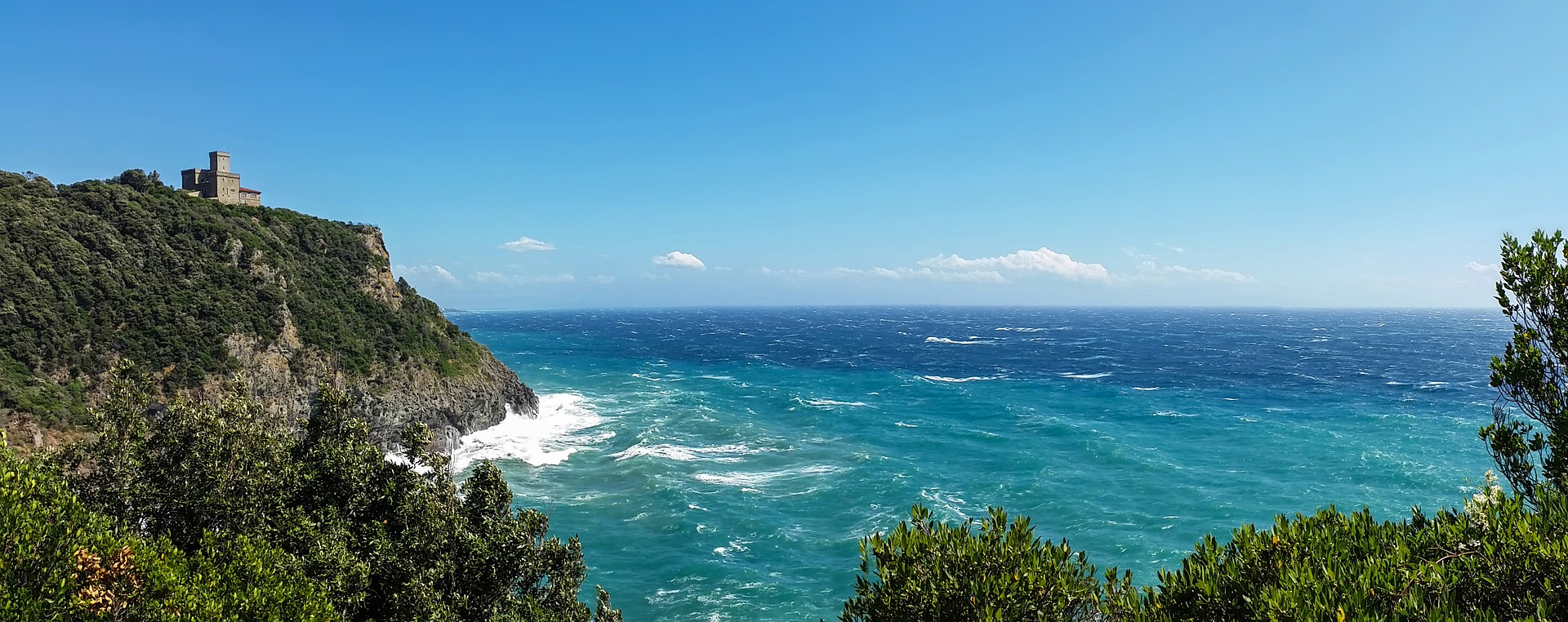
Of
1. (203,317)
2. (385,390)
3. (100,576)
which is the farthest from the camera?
(385,390)

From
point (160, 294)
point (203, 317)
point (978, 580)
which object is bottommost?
point (978, 580)

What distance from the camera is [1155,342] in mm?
161500

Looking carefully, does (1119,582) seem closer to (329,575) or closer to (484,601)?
(484,601)

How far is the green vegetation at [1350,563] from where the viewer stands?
9477 millimetres

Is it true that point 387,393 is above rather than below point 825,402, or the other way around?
above

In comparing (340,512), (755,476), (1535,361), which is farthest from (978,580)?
(755,476)

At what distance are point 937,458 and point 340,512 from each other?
48005 millimetres

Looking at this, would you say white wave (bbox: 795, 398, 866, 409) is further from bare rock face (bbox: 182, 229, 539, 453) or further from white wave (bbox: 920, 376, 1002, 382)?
bare rock face (bbox: 182, 229, 539, 453)

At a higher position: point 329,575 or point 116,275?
point 116,275

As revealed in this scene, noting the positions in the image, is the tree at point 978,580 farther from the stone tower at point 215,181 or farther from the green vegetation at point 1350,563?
the stone tower at point 215,181

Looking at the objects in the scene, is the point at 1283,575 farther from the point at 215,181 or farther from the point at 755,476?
the point at 215,181

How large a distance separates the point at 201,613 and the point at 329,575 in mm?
4418

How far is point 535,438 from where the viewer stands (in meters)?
67.5

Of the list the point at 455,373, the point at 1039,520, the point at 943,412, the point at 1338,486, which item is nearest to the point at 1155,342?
the point at 943,412
